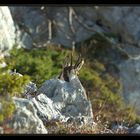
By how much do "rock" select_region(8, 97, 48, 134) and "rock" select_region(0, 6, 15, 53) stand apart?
3.26 m

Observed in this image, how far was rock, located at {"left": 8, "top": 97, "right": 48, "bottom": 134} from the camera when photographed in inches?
248

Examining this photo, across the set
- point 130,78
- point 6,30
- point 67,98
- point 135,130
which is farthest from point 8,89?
point 130,78

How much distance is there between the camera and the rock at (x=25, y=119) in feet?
20.6

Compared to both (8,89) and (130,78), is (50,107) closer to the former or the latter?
(8,89)

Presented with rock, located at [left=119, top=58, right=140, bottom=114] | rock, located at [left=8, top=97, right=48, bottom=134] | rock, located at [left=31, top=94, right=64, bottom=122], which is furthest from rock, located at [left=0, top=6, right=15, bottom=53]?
rock, located at [left=8, top=97, right=48, bottom=134]

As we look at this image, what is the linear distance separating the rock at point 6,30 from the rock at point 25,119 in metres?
3.26

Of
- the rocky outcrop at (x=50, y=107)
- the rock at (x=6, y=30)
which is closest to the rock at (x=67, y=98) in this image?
the rocky outcrop at (x=50, y=107)

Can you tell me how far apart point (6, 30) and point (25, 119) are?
4.39 metres

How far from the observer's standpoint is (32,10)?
40.8ft

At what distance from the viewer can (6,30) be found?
1046 centimetres

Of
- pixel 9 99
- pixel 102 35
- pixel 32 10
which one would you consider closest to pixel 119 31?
pixel 102 35

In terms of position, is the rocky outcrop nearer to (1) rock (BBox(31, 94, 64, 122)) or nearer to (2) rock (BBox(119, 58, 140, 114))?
(1) rock (BBox(31, 94, 64, 122))

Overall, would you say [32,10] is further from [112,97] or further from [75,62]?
[75,62]

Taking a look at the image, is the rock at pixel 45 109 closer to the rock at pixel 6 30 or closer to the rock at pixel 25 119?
the rock at pixel 25 119
